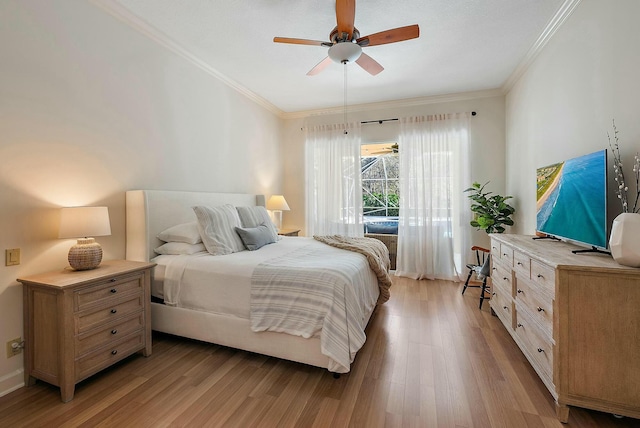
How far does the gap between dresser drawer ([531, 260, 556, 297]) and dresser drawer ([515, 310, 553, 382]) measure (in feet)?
0.98

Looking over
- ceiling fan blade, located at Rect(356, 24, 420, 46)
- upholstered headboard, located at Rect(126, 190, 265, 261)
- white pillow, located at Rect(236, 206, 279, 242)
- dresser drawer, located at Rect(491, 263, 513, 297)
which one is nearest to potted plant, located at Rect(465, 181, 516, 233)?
dresser drawer, located at Rect(491, 263, 513, 297)

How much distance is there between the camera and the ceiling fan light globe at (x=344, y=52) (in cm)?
239

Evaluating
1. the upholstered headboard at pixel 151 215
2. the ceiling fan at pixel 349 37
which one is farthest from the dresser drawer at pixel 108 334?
the ceiling fan at pixel 349 37

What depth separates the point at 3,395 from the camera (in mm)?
1834

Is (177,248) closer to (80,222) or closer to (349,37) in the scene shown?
(80,222)

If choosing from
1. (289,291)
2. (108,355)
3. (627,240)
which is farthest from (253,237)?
(627,240)

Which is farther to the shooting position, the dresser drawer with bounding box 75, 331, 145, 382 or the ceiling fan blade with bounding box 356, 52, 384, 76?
the ceiling fan blade with bounding box 356, 52, 384, 76

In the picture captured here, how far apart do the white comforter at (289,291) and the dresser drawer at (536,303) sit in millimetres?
1133

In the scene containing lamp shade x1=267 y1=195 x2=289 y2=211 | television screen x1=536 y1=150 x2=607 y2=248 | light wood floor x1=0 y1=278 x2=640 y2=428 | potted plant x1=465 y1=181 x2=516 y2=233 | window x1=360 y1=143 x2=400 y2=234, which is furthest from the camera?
window x1=360 y1=143 x2=400 y2=234

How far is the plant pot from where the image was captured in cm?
143

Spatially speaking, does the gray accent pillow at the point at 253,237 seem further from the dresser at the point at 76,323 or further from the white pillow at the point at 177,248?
the dresser at the point at 76,323

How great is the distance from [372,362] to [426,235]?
2.82m

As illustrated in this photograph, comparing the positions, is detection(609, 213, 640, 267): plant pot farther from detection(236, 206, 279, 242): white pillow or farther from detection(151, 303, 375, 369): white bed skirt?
detection(236, 206, 279, 242): white pillow

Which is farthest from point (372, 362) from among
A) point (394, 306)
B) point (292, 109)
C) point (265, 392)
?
point (292, 109)
